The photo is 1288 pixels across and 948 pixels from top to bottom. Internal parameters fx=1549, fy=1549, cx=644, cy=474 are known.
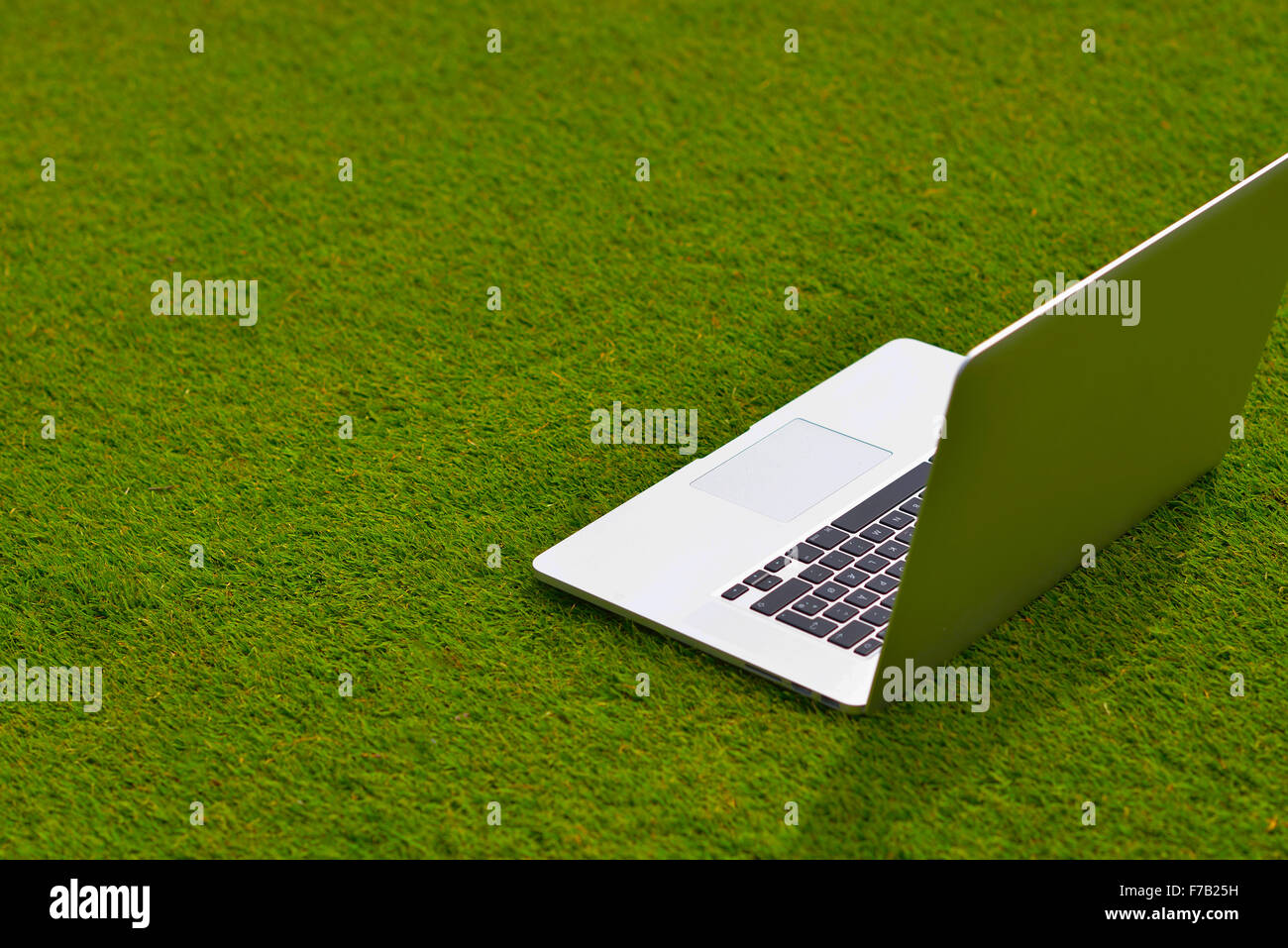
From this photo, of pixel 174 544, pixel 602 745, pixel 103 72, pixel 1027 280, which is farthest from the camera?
pixel 103 72

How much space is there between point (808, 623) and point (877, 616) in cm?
8

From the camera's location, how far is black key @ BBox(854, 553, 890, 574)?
1784 mm

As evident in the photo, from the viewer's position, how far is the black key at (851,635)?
1688 millimetres

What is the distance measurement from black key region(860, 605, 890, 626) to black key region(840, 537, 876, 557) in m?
0.10

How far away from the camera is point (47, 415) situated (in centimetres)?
234

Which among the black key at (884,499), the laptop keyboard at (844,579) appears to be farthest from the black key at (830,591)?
the black key at (884,499)

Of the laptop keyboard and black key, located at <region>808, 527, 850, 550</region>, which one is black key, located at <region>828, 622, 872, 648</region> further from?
black key, located at <region>808, 527, 850, 550</region>

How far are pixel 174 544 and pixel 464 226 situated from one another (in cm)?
97

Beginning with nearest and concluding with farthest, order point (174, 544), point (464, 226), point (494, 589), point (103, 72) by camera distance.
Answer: point (494, 589) < point (174, 544) < point (464, 226) < point (103, 72)

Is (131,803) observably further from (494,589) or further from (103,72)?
(103,72)

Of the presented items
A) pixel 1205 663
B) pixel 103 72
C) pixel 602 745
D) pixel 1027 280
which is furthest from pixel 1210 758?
pixel 103 72

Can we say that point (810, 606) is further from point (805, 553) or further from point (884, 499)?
point (884, 499)

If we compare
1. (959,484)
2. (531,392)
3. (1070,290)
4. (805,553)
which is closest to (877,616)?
(805,553)

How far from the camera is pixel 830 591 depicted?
176 cm
